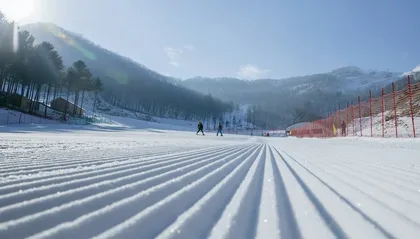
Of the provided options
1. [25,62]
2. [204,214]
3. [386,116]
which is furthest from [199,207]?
[25,62]

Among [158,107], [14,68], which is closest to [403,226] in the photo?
[14,68]

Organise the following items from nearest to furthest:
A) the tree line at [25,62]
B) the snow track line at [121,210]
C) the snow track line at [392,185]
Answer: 1. the snow track line at [121,210]
2. the snow track line at [392,185]
3. the tree line at [25,62]

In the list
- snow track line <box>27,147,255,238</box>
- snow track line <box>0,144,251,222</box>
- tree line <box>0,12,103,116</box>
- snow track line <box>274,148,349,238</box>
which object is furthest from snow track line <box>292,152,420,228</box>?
tree line <box>0,12,103,116</box>

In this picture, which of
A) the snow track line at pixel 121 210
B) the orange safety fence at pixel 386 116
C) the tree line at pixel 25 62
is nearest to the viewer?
the snow track line at pixel 121 210

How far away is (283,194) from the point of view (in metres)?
1.76

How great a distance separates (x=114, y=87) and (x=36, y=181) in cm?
11628

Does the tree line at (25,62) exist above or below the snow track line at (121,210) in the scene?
above

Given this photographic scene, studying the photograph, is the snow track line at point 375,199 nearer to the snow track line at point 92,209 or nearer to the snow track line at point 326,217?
the snow track line at point 326,217

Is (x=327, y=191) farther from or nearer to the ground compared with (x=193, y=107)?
nearer to the ground

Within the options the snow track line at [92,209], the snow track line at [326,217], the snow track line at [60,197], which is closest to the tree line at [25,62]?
the snow track line at [60,197]

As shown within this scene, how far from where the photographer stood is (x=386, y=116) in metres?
20.5

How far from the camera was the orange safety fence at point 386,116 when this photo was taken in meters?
10.6

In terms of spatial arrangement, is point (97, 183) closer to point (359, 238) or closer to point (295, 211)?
point (295, 211)

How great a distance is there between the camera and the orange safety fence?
418 inches
